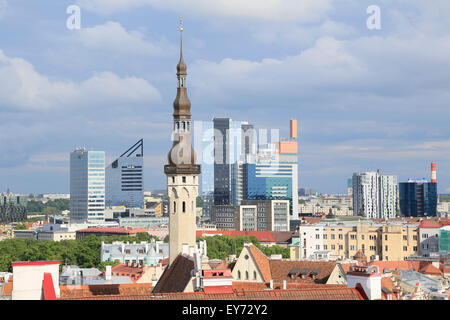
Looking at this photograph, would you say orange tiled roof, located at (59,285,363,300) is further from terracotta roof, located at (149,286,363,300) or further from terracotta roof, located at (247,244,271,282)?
terracotta roof, located at (247,244,271,282)

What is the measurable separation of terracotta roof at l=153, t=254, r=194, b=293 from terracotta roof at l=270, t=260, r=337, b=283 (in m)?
9.83

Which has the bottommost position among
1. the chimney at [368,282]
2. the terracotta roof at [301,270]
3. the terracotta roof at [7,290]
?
the terracotta roof at [7,290]

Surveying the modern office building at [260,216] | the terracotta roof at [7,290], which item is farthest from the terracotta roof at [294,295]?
the modern office building at [260,216]

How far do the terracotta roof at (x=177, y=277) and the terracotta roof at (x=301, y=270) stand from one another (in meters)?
9.83

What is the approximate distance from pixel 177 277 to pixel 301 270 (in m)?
15.9

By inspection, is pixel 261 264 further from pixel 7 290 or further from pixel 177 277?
pixel 7 290

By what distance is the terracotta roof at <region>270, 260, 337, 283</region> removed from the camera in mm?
54156

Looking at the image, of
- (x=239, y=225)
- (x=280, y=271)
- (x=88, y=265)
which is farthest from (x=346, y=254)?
(x=239, y=225)

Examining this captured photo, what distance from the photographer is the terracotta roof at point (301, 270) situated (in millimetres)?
54156

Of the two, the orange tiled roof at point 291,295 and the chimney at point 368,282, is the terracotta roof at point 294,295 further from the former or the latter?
the chimney at point 368,282

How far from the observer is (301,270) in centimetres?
5588

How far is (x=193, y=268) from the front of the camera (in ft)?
130
